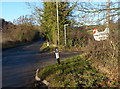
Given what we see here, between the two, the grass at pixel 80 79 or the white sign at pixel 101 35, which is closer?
the grass at pixel 80 79

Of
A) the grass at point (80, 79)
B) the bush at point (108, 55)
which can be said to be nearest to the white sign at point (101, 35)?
the bush at point (108, 55)

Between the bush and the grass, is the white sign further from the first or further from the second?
the grass

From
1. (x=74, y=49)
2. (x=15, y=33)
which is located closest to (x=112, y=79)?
(x=74, y=49)


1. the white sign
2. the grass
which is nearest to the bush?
the white sign

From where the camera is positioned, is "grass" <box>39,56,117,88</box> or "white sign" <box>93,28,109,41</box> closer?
"grass" <box>39,56,117,88</box>

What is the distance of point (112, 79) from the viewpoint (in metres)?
4.95

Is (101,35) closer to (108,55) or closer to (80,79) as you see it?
(108,55)

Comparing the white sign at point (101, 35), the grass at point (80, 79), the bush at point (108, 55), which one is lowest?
the grass at point (80, 79)

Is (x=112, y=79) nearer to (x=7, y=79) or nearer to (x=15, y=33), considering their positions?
(x=7, y=79)

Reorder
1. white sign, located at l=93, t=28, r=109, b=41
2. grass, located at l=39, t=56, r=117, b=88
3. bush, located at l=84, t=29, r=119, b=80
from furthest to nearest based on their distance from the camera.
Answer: white sign, located at l=93, t=28, r=109, b=41 → bush, located at l=84, t=29, r=119, b=80 → grass, located at l=39, t=56, r=117, b=88

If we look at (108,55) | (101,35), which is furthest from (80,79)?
(101,35)

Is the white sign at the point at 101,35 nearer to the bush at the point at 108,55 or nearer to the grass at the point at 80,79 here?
the bush at the point at 108,55

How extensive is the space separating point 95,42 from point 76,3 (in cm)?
213

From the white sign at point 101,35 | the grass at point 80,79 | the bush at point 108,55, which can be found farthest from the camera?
the white sign at point 101,35
